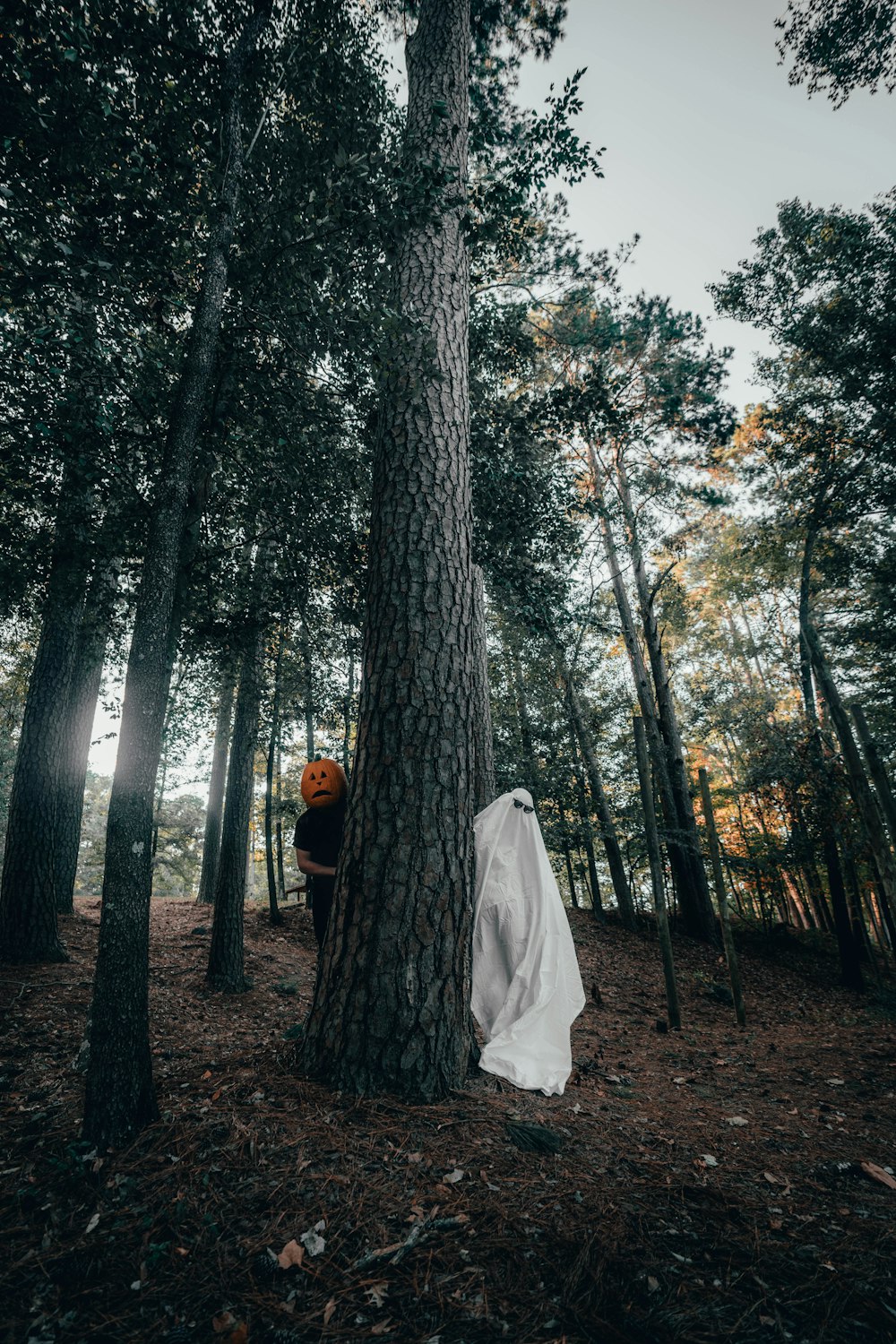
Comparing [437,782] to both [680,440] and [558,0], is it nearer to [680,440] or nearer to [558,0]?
[558,0]

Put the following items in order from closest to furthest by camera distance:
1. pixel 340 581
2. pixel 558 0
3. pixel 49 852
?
pixel 49 852 → pixel 340 581 → pixel 558 0

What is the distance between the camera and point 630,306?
9.99 meters

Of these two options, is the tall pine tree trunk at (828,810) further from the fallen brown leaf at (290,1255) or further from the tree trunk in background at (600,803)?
the fallen brown leaf at (290,1255)

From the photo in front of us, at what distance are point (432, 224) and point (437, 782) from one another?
3936 millimetres

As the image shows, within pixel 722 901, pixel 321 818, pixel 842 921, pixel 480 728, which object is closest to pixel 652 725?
pixel 842 921

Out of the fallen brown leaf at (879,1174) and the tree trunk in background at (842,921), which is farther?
the tree trunk in background at (842,921)

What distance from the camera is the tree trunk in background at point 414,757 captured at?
2561mm

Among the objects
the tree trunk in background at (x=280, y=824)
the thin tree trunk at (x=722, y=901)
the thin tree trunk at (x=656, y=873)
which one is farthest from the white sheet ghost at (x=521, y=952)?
the tree trunk in background at (x=280, y=824)

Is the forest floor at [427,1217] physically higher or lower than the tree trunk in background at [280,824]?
lower

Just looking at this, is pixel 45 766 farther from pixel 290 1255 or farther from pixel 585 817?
pixel 585 817

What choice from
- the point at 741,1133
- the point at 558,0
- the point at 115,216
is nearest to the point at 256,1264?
the point at 741,1133

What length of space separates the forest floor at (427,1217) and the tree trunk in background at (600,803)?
8.65 metres

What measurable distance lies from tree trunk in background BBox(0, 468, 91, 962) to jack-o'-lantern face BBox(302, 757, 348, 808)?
313 cm


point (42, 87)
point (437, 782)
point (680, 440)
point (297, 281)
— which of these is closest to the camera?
point (437, 782)
